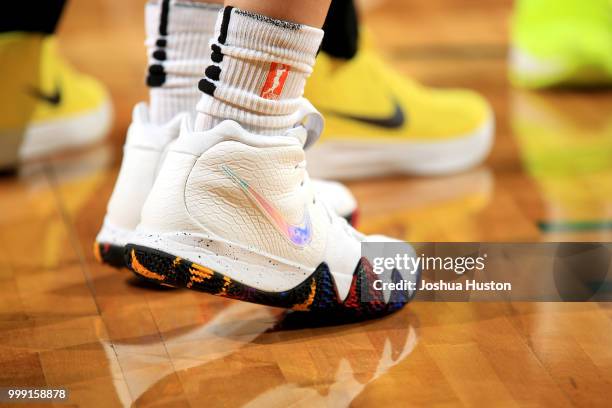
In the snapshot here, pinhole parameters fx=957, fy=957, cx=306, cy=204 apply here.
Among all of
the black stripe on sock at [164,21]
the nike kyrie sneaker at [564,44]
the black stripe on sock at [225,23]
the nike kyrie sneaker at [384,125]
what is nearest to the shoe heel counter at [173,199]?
the black stripe on sock at [225,23]

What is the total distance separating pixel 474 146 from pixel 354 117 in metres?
0.21

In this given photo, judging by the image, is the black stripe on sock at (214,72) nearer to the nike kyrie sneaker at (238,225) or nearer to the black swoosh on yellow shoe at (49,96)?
the nike kyrie sneaker at (238,225)

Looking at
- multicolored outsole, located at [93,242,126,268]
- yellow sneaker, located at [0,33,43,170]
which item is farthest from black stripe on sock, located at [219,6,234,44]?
yellow sneaker, located at [0,33,43,170]

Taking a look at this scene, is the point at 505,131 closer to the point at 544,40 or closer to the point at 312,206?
the point at 544,40

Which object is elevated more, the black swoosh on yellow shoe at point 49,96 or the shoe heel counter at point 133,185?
the shoe heel counter at point 133,185

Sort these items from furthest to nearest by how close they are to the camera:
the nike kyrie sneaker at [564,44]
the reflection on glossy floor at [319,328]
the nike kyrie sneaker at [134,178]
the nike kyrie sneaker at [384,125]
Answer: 1. the nike kyrie sneaker at [564,44]
2. the nike kyrie sneaker at [384,125]
3. the nike kyrie sneaker at [134,178]
4. the reflection on glossy floor at [319,328]

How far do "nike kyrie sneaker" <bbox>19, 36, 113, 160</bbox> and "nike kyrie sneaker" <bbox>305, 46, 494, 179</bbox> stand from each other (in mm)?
402

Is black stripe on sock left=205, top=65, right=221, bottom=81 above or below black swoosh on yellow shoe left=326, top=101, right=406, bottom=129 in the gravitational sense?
above

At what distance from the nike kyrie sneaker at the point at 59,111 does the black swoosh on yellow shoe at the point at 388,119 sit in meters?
0.43

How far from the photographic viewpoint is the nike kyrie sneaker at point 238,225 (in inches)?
34.9

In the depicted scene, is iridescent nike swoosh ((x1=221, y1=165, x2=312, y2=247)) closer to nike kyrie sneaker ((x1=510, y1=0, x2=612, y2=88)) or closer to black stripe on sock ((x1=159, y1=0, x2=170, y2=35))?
black stripe on sock ((x1=159, y1=0, x2=170, y2=35))

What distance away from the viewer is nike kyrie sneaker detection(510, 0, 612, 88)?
184 cm

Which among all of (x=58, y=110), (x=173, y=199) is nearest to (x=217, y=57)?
(x=173, y=199)

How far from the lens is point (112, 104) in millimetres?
1774
